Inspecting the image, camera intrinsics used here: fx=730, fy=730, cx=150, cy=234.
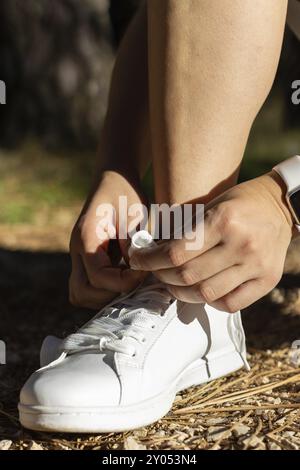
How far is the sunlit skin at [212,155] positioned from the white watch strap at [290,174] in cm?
1

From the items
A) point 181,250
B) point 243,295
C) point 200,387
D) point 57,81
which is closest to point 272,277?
point 243,295

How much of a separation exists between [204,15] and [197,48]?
1.9 inches

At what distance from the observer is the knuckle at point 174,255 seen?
1.01 metres

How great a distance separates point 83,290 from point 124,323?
0.15 metres

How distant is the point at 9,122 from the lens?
4336 millimetres

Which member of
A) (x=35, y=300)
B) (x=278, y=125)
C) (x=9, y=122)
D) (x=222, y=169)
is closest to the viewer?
(x=222, y=169)

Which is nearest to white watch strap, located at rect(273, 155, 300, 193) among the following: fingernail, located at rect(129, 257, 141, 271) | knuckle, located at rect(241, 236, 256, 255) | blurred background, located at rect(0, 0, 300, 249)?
knuckle, located at rect(241, 236, 256, 255)

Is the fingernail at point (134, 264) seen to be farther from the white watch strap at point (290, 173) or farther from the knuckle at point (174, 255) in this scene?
the white watch strap at point (290, 173)

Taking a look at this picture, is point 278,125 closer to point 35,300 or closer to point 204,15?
point 35,300

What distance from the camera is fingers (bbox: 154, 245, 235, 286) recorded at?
1.03 metres

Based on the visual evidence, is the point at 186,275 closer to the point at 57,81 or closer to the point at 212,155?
the point at 212,155

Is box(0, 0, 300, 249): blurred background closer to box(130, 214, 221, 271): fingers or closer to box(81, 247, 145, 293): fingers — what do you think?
box(81, 247, 145, 293): fingers

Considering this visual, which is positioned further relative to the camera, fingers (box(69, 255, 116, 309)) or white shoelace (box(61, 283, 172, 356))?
fingers (box(69, 255, 116, 309))

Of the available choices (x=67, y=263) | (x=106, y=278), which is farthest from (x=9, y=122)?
(x=106, y=278)
